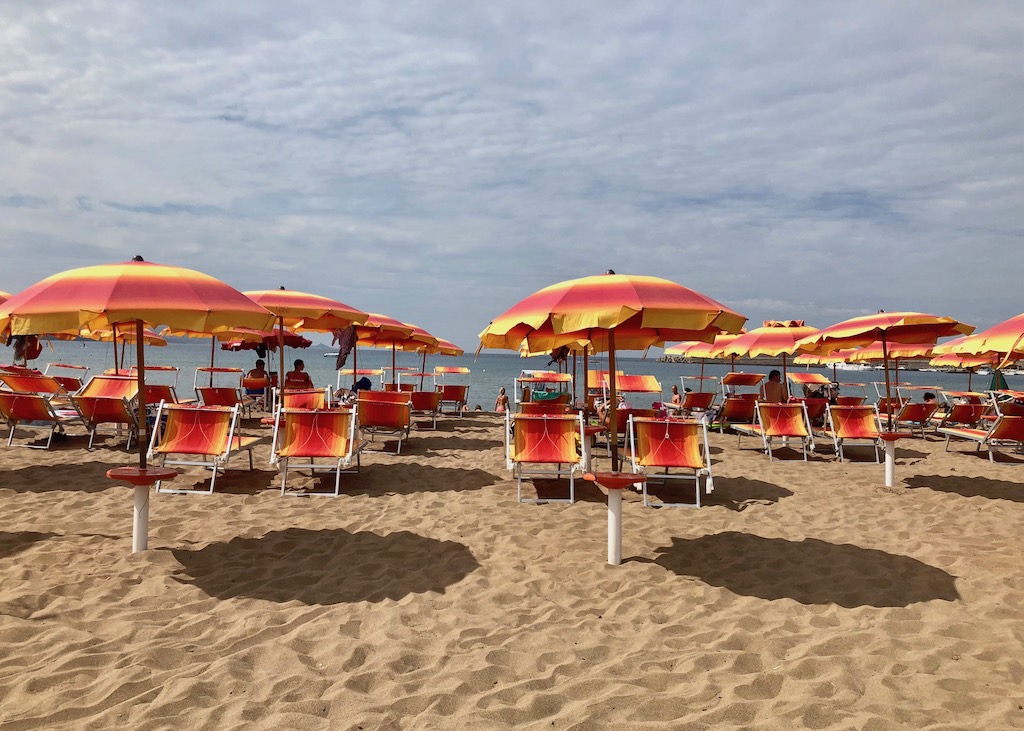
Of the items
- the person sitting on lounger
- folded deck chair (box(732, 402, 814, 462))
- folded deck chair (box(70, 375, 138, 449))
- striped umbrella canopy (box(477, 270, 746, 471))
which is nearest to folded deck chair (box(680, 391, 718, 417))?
folded deck chair (box(732, 402, 814, 462))

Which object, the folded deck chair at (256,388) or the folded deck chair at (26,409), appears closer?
the folded deck chair at (26,409)

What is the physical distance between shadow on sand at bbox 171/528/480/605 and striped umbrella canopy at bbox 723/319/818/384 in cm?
792

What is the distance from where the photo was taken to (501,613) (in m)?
3.49

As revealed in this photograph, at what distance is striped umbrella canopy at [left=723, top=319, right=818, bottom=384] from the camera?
422 inches

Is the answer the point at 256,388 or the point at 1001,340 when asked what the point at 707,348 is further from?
the point at 256,388

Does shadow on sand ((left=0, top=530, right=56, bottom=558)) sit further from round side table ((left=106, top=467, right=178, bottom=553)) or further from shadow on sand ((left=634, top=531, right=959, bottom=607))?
shadow on sand ((left=634, top=531, right=959, bottom=607))

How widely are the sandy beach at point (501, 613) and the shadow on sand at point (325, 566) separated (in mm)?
23

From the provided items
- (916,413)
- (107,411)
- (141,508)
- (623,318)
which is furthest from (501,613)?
(916,413)

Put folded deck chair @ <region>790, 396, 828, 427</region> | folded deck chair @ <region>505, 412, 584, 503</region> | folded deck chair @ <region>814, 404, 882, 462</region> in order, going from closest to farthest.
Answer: folded deck chair @ <region>505, 412, 584, 503</region>, folded deck chair @ <region>814, 404, 882, 462</region>, folded deck chair @ <region>790, 396, 828, 427</region>

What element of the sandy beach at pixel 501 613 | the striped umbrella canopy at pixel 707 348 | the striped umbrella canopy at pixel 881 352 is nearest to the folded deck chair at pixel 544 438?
the sandy beach at pixel 501 613

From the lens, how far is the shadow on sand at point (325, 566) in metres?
3.74

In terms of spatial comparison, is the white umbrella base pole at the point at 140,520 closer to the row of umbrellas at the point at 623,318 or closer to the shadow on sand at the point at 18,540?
the shadow on sand at the point at 18,540

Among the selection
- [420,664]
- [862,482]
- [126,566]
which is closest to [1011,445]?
[862,482]

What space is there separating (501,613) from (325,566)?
1.39 m
